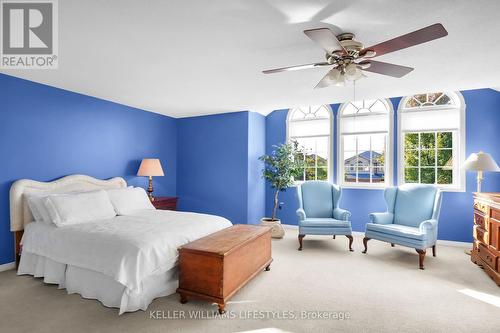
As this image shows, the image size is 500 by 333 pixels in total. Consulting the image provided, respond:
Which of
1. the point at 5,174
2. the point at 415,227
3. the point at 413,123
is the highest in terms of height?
the point at 413,123

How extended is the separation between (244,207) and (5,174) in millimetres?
3636

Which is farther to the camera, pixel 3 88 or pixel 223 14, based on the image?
pixel 3 88

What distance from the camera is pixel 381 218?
4.19 meters

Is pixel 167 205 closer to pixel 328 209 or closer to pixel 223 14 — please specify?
pixel 328 209

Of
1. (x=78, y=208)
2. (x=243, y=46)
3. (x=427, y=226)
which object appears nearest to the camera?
(x=243, y=46)

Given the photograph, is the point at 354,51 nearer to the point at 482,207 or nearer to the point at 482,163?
the point at 482,207

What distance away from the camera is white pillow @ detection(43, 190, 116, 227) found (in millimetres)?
3057

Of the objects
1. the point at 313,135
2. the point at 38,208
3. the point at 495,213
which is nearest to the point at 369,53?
the point at 495,213

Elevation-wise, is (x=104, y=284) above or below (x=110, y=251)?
below

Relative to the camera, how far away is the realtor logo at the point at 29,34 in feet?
6.81

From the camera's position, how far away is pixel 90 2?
191 cm

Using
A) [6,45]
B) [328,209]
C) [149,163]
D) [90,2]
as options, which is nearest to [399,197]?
[328,209]

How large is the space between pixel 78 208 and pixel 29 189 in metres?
0.82

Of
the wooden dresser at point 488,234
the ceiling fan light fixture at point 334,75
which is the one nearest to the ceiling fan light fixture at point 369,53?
the ceiling fan light fixture at point 334,75
